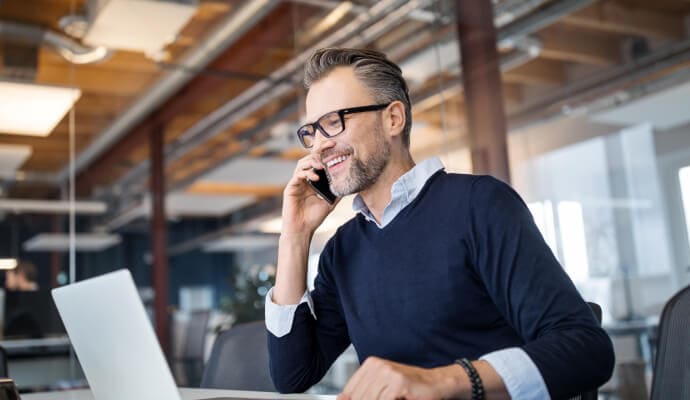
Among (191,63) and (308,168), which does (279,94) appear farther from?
(308,168)

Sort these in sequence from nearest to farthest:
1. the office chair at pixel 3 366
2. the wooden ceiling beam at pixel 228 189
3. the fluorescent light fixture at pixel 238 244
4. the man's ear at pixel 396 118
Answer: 1. the man's ear at pixel 396 118
2. the office chair at pixel 3 366
3. the fluorescent light fixture at pixel 238 244
4. the wooden ceiling beam at pixel 228 189

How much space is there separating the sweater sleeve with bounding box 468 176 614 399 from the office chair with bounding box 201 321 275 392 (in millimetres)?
861

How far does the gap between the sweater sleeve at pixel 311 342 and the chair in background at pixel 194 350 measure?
3698 mm

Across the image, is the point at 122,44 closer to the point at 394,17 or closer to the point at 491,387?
the point at 394,17

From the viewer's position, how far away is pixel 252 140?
5637 mm

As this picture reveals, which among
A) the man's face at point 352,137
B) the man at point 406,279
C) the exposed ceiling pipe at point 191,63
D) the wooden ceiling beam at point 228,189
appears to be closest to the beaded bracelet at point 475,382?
the man at point 406,279

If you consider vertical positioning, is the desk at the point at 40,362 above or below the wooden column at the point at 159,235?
below

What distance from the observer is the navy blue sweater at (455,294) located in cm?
115

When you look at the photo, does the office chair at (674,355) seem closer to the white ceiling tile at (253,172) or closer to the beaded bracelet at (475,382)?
the beaded bracelet at (475,382)

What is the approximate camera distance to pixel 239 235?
561 centimetres

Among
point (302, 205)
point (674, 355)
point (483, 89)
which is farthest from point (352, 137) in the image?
point (483, 89)

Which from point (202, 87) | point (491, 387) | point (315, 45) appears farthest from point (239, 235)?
point (491, 387)

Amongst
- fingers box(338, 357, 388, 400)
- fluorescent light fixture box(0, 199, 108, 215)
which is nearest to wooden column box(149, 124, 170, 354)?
fluorescent light fixture box(0, 199, 108, 215)

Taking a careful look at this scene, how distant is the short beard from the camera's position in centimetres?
159
